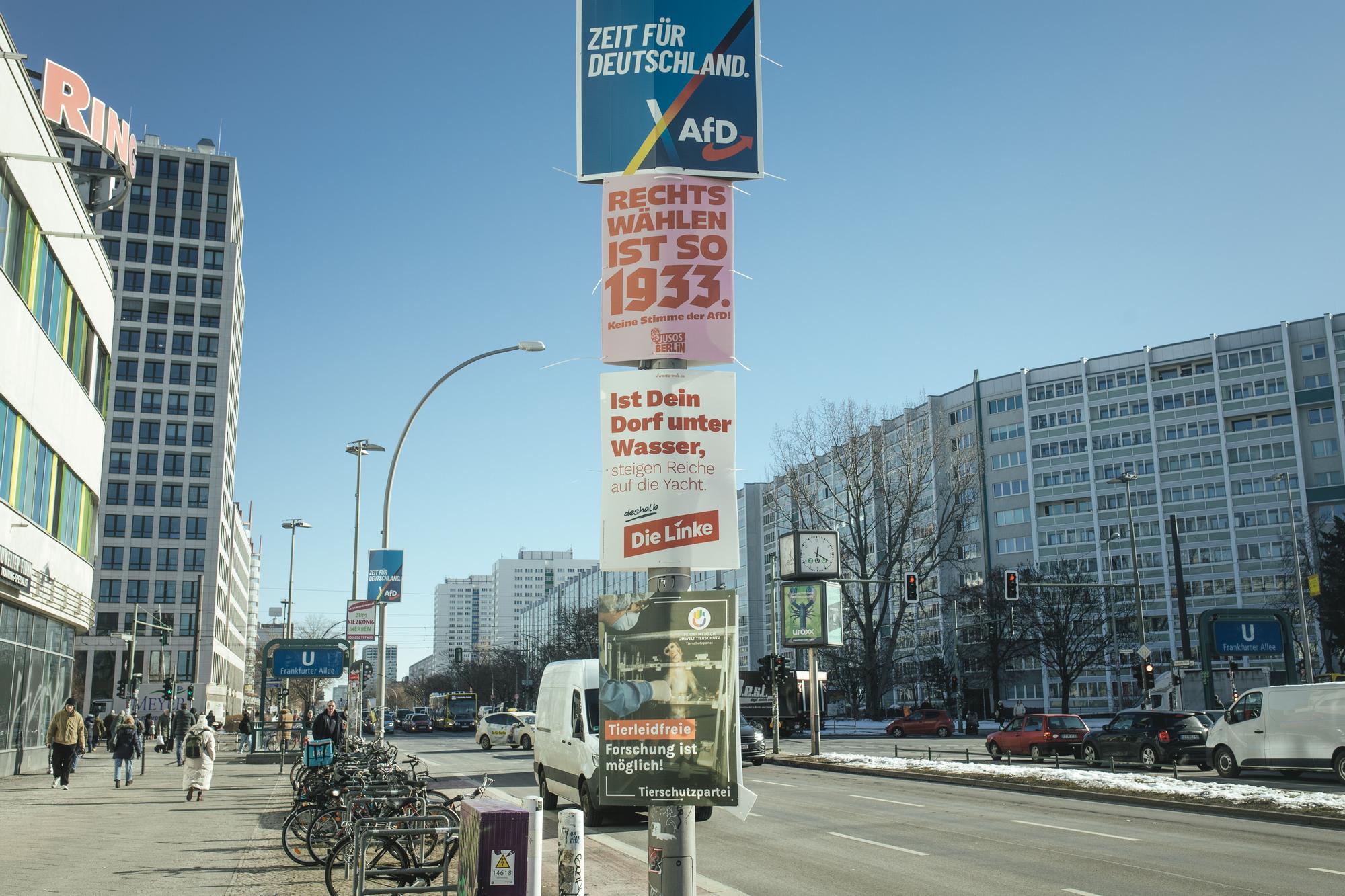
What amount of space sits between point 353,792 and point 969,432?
106 metres

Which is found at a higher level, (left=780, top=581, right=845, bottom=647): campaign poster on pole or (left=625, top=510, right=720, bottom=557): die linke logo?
(left=780, top=581, right=845, bottom=647): campaign poster on pole

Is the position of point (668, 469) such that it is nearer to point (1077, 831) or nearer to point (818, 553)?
point (1077, 831)

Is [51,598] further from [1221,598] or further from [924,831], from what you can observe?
[1221,598]

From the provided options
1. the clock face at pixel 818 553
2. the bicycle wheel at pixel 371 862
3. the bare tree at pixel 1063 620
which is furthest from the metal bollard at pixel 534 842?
the bare tree at pixel 1063 620

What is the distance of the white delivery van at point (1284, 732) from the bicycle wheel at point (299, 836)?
2036 cm

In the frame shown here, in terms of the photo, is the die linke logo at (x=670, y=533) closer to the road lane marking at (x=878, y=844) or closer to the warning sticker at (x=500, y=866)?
the warning sticker at (x=500, y=866)

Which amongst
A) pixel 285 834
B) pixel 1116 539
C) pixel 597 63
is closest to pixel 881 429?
pixel 1116 539

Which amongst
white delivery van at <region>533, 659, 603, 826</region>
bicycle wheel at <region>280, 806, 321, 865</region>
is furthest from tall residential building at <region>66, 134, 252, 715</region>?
bicycle wheel at <region>280, 806, 321, 865</region>

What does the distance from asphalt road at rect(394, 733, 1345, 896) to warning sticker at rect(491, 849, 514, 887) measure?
3.96m

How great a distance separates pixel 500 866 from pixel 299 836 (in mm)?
5809

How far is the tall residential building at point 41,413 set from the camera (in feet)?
80.2

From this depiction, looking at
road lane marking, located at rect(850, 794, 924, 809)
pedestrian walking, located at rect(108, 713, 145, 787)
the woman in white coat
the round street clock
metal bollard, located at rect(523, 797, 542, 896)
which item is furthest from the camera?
the round street clock

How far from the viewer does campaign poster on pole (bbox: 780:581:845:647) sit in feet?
139

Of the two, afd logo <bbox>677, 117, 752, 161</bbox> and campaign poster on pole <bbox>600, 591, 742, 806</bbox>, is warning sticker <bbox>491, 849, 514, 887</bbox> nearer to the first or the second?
campaign poster on pole <bbox>600, 591, 742, 806</bbox>
